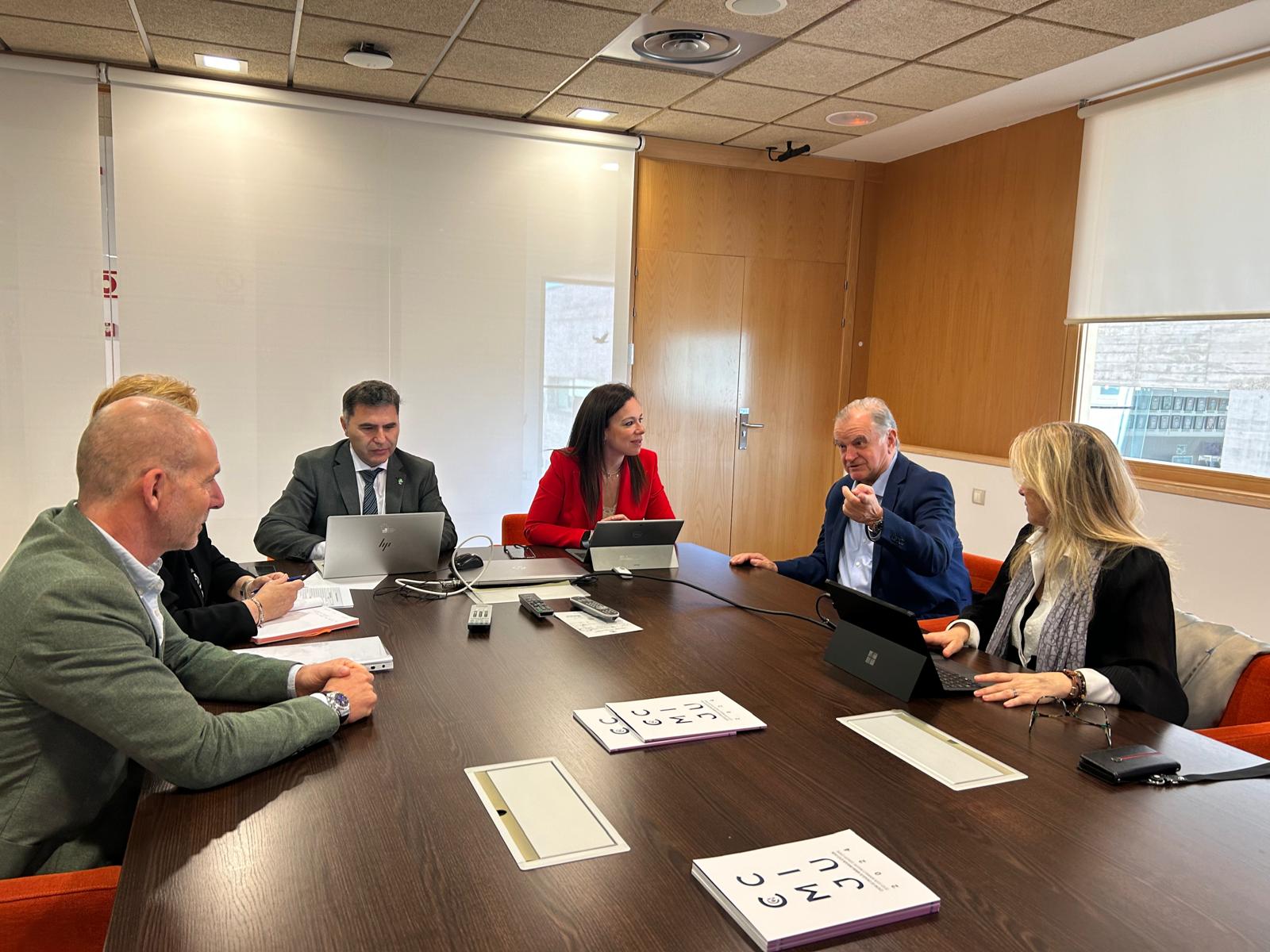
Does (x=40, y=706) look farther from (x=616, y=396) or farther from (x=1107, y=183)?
(x=1107, y=183)

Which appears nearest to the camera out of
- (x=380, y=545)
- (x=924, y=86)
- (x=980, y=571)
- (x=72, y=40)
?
(x=380, y=545)

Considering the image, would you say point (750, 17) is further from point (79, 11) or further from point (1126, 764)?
point (1126, 764)

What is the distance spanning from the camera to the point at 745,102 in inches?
192

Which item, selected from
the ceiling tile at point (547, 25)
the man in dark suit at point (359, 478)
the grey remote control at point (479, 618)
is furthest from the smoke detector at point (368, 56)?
the grey remote control at point (479, 618)

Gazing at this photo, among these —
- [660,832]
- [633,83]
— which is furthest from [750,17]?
[660,832]

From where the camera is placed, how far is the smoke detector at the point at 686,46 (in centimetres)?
396

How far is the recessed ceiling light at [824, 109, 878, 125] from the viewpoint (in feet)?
16.6

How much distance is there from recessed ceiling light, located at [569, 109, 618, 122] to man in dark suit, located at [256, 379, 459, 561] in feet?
8.80

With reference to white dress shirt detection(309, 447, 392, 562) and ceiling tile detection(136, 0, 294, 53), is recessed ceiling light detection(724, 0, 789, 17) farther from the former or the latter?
white dress shirt detection(309, 447, 392, 562)

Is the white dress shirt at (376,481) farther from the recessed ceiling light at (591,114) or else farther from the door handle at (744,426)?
the door handle at (744,426)

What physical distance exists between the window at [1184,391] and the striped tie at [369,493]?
12.7ft

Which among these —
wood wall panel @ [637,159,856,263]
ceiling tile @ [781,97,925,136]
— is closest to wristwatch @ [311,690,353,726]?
ceiling tile @ [781,97,925,136]

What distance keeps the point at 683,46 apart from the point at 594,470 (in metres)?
2.07

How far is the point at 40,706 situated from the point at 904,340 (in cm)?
580
